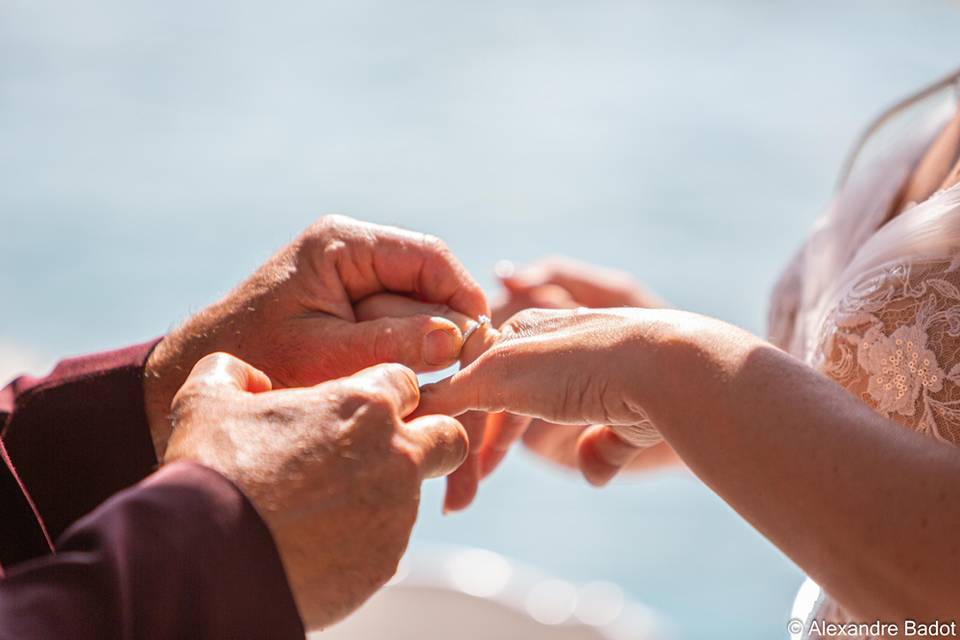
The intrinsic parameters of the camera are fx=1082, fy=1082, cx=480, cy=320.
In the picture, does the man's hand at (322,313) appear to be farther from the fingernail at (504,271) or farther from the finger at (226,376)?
the fingernail at (504,271)

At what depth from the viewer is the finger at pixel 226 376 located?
1049 millimetres

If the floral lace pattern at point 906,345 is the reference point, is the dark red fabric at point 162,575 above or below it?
above

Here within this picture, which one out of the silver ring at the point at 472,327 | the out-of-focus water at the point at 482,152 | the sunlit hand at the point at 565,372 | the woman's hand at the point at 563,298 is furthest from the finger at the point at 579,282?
the out-of-focus water at the point at 482,152

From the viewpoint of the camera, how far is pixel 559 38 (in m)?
5.04

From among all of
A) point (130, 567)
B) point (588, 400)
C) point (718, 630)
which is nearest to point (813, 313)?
point (588, 400)

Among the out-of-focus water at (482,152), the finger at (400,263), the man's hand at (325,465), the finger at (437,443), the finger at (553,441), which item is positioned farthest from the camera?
the out-of-focus water at (482,152)

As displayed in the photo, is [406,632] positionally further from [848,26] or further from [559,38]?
[848,26]

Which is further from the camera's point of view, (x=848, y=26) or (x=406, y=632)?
(x=848, y=26)

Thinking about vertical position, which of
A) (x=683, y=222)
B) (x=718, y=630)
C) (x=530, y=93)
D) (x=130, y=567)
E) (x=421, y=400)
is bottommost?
(x=718, y=630)

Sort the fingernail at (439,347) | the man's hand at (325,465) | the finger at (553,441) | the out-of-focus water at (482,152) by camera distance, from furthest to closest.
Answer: the out-of-focus water at (482,152) → the finger at (553,441) → the fingernail at (439,347) → the man's hand at (325,465)

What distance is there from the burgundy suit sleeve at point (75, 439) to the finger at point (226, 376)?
0.36 m

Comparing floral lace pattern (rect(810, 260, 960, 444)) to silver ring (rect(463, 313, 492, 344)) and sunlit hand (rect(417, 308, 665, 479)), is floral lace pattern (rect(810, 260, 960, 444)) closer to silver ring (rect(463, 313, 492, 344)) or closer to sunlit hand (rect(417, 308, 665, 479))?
sunlit hand (rect(417, 308, 665, 479))

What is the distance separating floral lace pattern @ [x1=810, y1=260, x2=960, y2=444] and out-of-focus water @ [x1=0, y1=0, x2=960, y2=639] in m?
2.22

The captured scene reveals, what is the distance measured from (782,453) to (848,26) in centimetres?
447
